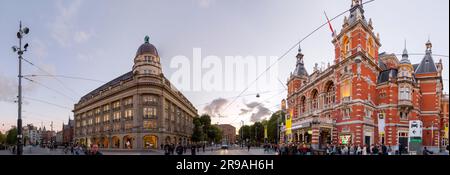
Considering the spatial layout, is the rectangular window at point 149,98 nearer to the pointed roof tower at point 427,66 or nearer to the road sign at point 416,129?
the road sign at point 416,129

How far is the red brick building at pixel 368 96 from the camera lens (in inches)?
1539

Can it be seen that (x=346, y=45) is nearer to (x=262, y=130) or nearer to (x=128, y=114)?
(x=128, y=114)

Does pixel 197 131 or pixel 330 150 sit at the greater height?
pixel 330 150

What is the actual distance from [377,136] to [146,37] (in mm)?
38030

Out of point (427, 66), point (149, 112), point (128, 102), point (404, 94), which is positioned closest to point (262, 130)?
point (427, 66)

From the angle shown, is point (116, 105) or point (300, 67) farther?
point (300, 67)

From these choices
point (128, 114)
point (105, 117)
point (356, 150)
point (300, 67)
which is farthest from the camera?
point (300, 67)

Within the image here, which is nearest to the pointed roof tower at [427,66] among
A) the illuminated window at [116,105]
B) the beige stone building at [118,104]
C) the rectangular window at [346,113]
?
the rectangular window at [346,113]

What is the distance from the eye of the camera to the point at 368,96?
40344 millimetres

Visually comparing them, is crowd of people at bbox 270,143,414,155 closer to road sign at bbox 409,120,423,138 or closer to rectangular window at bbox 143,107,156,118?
road sign at bbox 409,120,423,138

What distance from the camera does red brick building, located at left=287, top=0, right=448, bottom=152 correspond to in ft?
128
